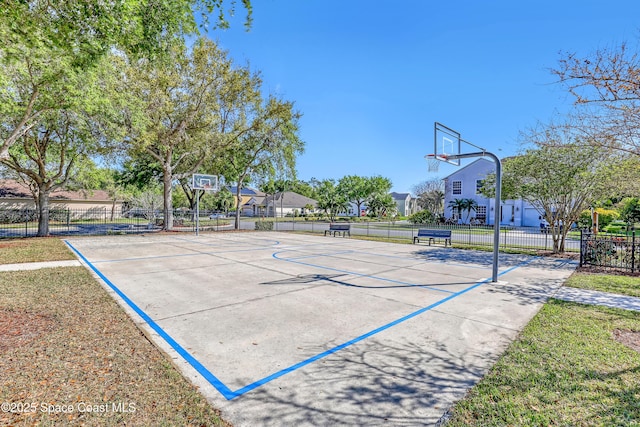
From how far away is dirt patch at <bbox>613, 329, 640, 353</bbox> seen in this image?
4492mm

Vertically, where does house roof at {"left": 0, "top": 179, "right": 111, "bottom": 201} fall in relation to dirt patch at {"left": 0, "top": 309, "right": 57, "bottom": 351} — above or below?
above

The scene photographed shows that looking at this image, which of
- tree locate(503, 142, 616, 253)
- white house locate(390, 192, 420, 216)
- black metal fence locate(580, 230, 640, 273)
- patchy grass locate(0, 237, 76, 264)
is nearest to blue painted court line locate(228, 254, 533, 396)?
black metal fence locate(580, 230, 640, 273)

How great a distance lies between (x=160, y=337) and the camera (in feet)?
15.0

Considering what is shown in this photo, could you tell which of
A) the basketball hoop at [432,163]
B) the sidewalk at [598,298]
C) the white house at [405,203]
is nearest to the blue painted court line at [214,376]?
the sidewalk at [598,298]

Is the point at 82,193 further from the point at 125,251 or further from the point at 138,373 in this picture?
the point at 138,373

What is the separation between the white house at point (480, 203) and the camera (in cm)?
3841

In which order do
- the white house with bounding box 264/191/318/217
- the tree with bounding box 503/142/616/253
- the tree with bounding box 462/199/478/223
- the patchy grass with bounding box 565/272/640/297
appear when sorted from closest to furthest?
the patchy grass with bounding box 565/272/640/297
the tree with bounding box 503/142/616/253
the tree with bounding box 462/199/478/223
the white house with bounding box 264/191/318/217

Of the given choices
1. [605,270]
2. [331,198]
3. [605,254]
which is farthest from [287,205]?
[605,270]

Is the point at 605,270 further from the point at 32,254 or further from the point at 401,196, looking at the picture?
the point at 401,196

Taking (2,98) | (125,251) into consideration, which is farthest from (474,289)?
(2,98)

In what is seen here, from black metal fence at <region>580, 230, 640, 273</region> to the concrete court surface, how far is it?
168cm

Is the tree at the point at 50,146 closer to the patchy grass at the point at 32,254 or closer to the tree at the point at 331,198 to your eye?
the patchy grass at the point at 32,254

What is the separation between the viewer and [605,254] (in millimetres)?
11109

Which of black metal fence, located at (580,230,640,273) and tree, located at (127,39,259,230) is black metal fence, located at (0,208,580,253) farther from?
tree, located at (127,39,259,230)
